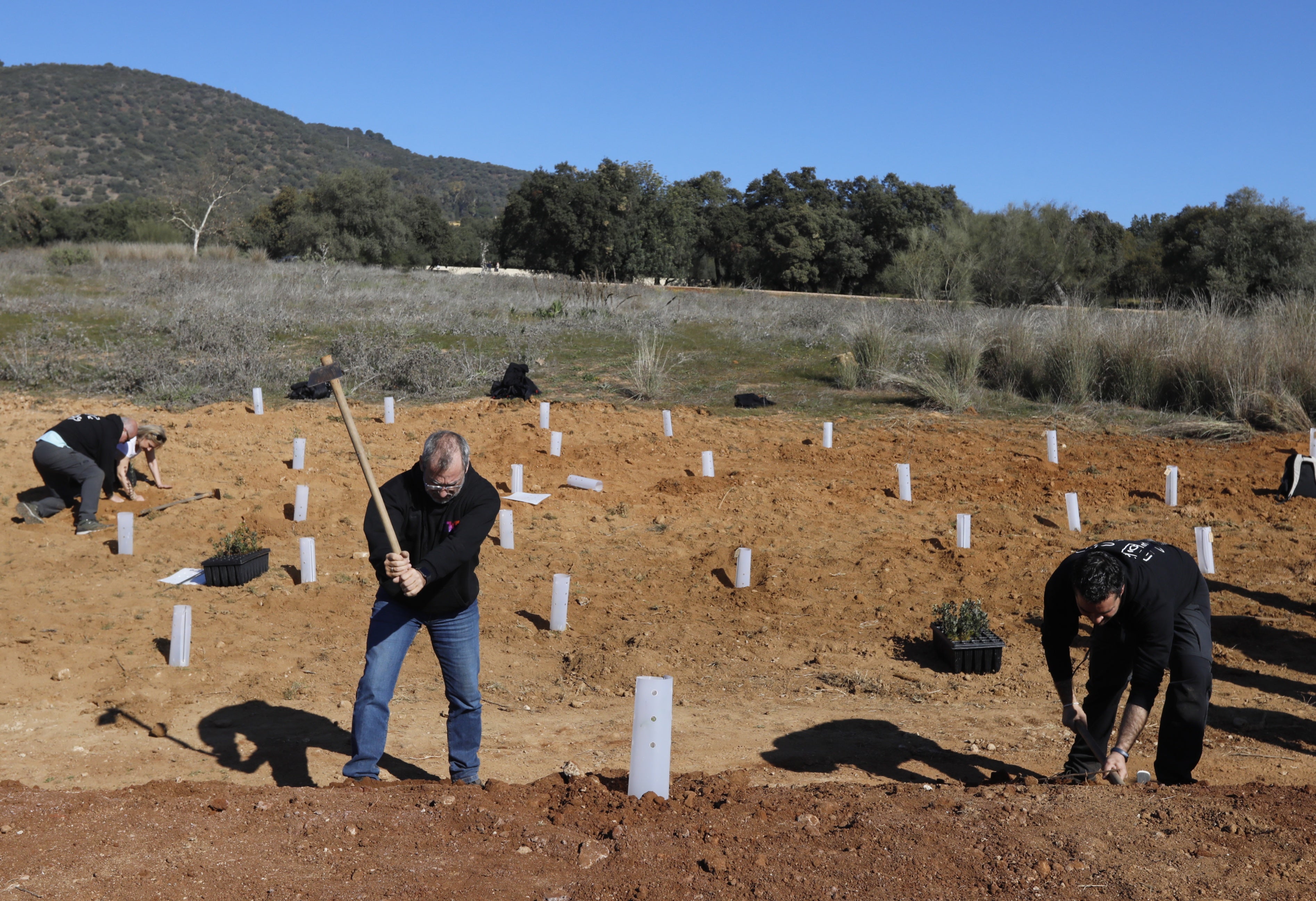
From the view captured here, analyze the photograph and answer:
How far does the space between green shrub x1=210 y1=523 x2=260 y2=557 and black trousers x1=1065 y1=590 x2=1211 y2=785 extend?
19.7 ft

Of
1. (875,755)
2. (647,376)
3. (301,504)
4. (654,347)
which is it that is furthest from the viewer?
(654,347)

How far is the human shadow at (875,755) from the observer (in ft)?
16.2

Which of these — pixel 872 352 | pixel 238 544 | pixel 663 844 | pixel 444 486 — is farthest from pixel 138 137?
pixel 663 844

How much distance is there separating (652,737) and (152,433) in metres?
7.09

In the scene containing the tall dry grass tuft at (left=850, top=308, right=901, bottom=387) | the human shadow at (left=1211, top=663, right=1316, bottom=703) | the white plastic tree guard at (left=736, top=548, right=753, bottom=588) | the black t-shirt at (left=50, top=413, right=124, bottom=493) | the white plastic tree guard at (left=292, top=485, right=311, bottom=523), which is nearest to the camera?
the human shadow at (left=1211, top=663, right=1316, bottom=703)

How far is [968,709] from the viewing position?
580 cm

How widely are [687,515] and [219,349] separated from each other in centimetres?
1065

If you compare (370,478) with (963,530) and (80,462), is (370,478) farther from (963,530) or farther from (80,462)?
→ (80,462)

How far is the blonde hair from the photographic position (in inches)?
353

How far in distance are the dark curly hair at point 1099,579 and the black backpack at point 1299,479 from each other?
7.61 meters

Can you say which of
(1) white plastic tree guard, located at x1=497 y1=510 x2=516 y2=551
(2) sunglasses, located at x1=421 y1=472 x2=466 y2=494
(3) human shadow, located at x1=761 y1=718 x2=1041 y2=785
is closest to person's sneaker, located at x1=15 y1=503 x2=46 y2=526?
(1) white plastic tree guard, located at x1=497 y1=510 x2=516 y2=551

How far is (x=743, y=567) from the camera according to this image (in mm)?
7691

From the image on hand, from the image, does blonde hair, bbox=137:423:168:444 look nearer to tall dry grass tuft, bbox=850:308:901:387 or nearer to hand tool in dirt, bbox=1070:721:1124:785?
hand tool in dirt, bbox=1070:721:1124:785

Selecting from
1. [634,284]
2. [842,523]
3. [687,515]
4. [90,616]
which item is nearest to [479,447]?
[687,515]
